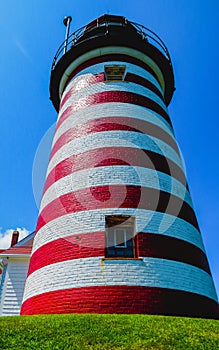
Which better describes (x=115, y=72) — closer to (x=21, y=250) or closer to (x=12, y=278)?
(x=21, y=250)

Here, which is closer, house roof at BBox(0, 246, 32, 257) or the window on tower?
the window on tower

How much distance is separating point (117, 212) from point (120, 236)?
75cm

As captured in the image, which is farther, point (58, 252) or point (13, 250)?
point (13, 250)

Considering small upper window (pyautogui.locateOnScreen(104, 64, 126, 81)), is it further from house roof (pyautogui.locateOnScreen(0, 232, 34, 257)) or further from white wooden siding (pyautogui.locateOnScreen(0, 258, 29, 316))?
white wooden siding (pyautogui.locateOnScreen(0, 258, 29, 316))

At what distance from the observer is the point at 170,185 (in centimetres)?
1009

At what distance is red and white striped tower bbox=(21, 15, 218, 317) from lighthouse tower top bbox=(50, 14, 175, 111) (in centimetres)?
12

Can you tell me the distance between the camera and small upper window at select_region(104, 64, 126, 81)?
42.7ft

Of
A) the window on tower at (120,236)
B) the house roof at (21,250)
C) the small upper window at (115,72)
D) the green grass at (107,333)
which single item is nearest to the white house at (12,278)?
the house roof at (21,250)

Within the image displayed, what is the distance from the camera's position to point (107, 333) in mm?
4992

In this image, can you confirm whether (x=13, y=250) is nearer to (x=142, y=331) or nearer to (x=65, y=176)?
(x=65, y=176)

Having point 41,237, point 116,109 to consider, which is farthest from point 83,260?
point 116,109

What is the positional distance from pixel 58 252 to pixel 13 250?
20.1ft

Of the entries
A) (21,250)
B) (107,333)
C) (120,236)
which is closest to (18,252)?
(21,250)

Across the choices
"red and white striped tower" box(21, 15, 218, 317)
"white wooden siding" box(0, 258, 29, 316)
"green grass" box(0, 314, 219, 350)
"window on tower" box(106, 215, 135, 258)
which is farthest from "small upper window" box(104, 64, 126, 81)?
"green grass" box(0, 314, 219, 350)
